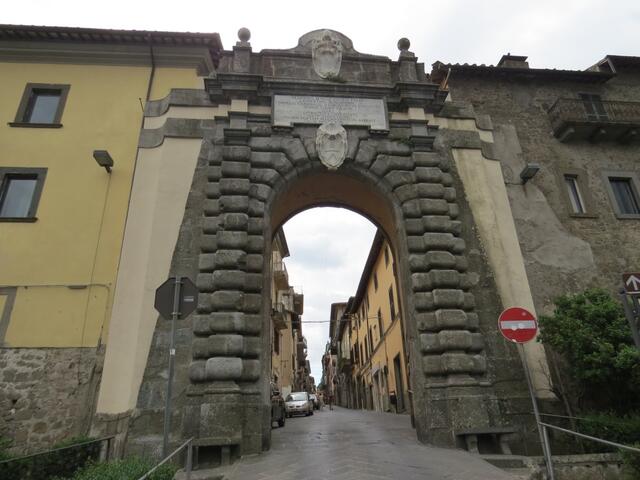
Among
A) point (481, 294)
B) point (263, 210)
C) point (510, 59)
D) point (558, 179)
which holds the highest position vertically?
point (510, 59)

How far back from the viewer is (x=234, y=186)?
8602mm

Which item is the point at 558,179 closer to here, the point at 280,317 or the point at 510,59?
the point at 510,59

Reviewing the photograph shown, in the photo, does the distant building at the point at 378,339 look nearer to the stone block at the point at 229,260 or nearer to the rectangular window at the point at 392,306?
the rectangular window at the point at 392,306

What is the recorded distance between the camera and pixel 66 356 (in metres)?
8.16

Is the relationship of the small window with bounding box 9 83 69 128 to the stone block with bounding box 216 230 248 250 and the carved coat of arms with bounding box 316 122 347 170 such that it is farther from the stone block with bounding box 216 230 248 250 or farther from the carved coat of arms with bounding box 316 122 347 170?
the carved coat of arms with bounding box 316 122 347 170

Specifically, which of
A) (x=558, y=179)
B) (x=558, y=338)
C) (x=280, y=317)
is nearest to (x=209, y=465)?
(x=558, y=338)

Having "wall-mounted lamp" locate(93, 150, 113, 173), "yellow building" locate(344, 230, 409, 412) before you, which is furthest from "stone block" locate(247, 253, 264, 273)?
"yellow building" locate(344, 230, 409, 412)

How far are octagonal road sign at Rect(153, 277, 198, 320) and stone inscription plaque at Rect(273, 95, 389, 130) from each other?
5.28 metres

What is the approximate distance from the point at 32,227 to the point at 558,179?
13.2 meters

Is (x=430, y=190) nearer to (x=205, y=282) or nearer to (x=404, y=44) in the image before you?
(x=404, y=44)

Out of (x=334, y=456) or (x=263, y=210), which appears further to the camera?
(x=263, y=210)

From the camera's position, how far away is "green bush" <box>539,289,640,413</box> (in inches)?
283

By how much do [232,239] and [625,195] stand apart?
36.9 feet

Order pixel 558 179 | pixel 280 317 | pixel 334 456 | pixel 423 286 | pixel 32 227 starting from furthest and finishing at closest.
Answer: pixel 280 317
pixel 558 179
pixel 32 227
pixel 423 286
pixel 334 456
